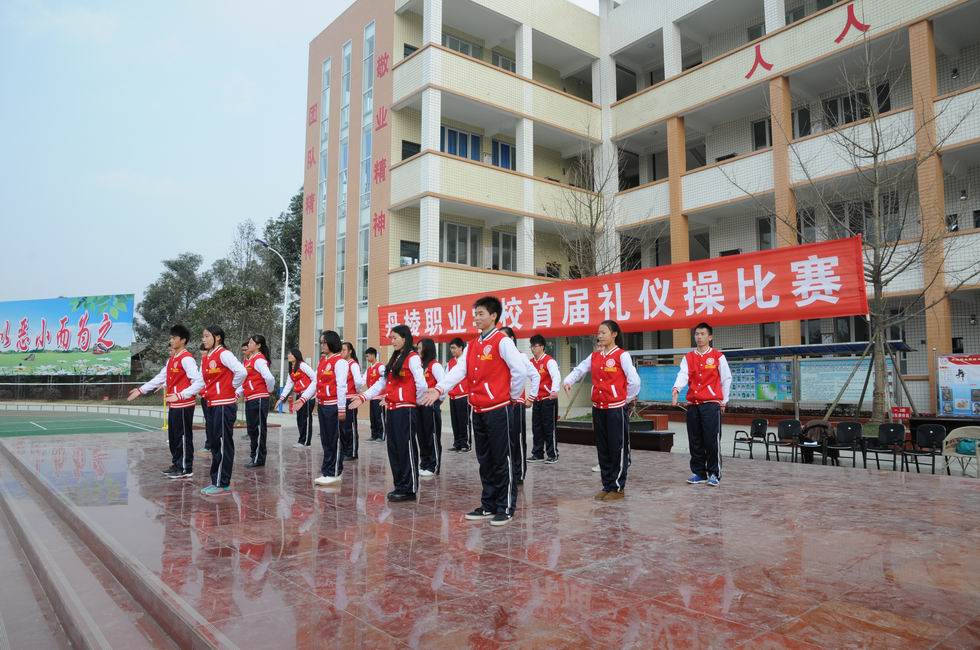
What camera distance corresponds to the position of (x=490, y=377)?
5141 mm

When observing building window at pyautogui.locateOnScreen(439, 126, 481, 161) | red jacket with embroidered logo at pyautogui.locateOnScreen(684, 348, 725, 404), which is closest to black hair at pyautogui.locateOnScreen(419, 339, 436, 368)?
red jacket with embroidered logo at pyautogui.locateOnScreen(684, 348, 725, 404)

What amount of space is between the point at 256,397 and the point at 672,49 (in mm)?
17222

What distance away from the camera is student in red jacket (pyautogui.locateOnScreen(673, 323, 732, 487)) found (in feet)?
21.4

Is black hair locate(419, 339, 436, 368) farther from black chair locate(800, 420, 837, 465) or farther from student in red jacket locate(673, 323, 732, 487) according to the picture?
black chair locate(800, 420, 837, 465)

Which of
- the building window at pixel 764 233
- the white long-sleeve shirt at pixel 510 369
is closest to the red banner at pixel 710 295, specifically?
the white long-sleeve shirt at pixel 510 369

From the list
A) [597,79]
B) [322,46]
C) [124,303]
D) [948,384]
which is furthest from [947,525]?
[124,303]

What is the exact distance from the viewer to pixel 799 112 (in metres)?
17.9

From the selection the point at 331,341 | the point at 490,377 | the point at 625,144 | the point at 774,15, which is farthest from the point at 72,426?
the point at 774,15

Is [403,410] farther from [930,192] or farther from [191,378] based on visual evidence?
[930,192]

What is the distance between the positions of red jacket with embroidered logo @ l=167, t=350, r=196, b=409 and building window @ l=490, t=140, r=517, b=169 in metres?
16.4

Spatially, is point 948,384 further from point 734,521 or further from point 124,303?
point 124,303

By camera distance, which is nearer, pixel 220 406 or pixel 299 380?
pixel 220 406

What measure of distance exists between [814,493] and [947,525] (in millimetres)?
1423

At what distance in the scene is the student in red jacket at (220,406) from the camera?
6430 mm
